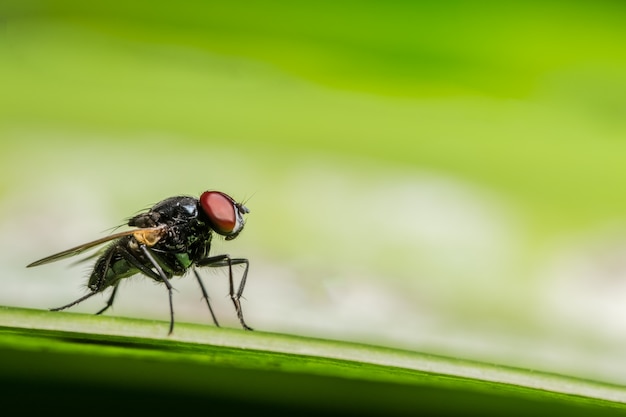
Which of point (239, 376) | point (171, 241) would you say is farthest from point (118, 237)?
point (239, 376)

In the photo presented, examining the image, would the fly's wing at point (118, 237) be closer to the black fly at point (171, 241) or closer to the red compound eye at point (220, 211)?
the black fly at point (171, 241)

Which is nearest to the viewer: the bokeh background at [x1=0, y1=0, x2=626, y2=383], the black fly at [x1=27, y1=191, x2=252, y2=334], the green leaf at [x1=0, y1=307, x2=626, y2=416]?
the green leaf at [x1=0, y1=307, x2=626, y2=416]

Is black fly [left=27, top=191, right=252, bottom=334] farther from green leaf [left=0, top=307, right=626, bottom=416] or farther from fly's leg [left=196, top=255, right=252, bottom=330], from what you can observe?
green leaf [left=0, top=307, right=626, bottom=416]

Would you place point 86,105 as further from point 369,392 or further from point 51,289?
point 369,392

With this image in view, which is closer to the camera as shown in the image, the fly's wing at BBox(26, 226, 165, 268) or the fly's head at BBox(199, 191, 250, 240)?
the fly's wing at BBox(26, 226, 165, 268)

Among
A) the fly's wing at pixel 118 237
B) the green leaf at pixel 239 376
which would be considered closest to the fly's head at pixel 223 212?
the fly's wing at pixel 118 237

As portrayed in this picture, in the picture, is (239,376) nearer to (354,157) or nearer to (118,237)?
(118,237)

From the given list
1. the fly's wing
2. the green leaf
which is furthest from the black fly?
the green leaf

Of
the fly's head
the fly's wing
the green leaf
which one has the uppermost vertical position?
the fly's head
